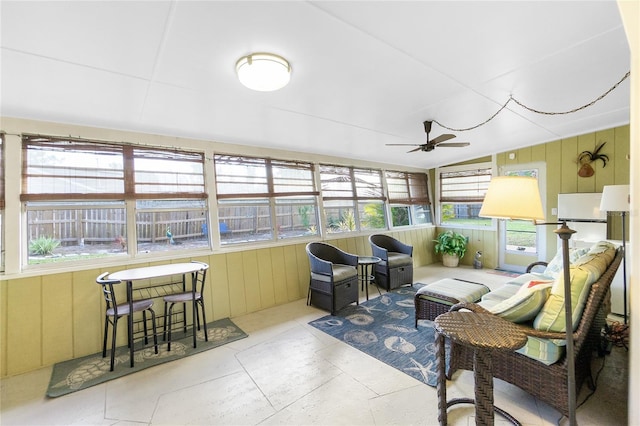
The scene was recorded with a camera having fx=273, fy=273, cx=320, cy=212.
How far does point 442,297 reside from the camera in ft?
9.50

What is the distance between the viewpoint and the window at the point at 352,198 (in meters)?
4.96

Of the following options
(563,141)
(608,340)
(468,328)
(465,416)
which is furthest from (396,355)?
(563,141)

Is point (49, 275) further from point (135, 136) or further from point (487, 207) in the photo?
point (487, 207)

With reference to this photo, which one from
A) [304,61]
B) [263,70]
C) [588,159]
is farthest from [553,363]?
[588,159]

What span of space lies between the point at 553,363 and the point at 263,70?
9.23 ft

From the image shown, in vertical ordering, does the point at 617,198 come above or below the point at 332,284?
above

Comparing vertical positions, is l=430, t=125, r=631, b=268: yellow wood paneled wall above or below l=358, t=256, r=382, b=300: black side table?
above

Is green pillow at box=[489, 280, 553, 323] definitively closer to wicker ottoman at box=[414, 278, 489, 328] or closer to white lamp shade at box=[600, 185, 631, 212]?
wicker ottoman at box=[414, 278, 489, 328]

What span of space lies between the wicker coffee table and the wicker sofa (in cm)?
18

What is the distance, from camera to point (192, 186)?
3525 mm

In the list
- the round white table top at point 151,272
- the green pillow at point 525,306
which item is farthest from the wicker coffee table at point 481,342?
the round white table top at point 151,272

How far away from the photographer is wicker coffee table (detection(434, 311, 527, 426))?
145 centimetres

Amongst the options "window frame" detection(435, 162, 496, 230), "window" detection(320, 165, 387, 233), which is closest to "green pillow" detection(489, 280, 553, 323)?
"window" detection(320, 165, 387, 233)

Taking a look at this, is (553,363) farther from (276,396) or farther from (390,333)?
(276,396)
